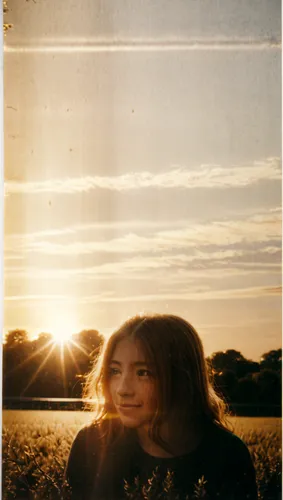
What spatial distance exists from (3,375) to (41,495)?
1.25 ft

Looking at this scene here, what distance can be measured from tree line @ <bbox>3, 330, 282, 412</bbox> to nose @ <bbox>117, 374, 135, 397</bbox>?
0.11 m

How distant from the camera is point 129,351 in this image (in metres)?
2.15

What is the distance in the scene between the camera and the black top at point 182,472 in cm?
213

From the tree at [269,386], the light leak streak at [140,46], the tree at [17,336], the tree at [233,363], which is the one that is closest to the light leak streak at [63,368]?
the tree at [17,336]

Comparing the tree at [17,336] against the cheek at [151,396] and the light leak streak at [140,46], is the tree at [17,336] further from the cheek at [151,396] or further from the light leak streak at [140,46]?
the light leak streak at [140,46]

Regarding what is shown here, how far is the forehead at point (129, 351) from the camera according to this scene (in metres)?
2.14

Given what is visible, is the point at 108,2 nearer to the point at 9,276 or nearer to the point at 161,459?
the point at 9,276

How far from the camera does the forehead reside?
214 cm

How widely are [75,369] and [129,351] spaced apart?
0.58 feet

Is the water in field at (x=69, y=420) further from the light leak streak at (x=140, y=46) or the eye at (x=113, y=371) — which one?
the light leak streak at (x=140, y=46)

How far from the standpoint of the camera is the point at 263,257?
2146 millimetres

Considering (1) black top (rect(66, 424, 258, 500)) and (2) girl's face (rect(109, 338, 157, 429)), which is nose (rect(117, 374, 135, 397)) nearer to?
(2) girl's face (rect(109, 338, 157, 429))

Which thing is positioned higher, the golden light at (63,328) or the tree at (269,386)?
the golden light at (63,328)

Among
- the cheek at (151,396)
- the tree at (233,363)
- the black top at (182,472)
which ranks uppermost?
the tree at (233,363)
